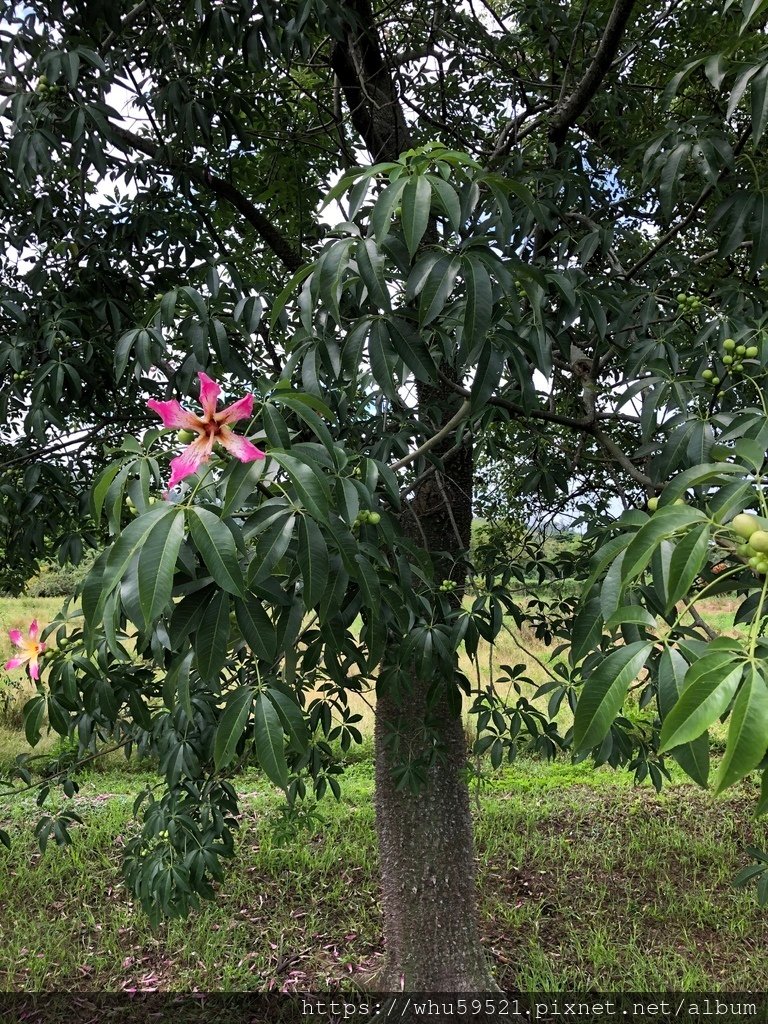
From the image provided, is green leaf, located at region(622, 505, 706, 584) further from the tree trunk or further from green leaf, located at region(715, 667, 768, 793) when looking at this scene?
the tree trunk

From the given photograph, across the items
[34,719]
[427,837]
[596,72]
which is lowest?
[427,837]

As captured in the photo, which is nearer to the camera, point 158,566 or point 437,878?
point 158,566

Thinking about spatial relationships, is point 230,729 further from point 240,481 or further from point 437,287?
point 437,287

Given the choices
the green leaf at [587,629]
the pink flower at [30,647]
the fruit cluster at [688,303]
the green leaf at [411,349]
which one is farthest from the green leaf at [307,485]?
the fruit cluster at [688,303]

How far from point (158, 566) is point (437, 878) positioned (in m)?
2.21

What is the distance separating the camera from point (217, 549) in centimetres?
78

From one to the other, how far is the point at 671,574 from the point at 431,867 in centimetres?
217

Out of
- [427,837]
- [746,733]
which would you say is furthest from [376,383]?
[427,837]

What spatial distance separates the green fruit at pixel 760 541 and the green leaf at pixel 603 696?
0.46ft

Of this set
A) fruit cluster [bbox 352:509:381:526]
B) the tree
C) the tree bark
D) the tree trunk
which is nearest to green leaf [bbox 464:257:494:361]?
the tree

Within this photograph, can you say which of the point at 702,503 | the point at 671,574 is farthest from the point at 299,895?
the point at 671,574

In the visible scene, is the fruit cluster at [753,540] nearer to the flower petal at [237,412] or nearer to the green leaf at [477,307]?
the green leaf at [477,307]

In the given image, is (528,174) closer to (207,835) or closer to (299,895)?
(207,835)

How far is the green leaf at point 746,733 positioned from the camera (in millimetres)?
552
